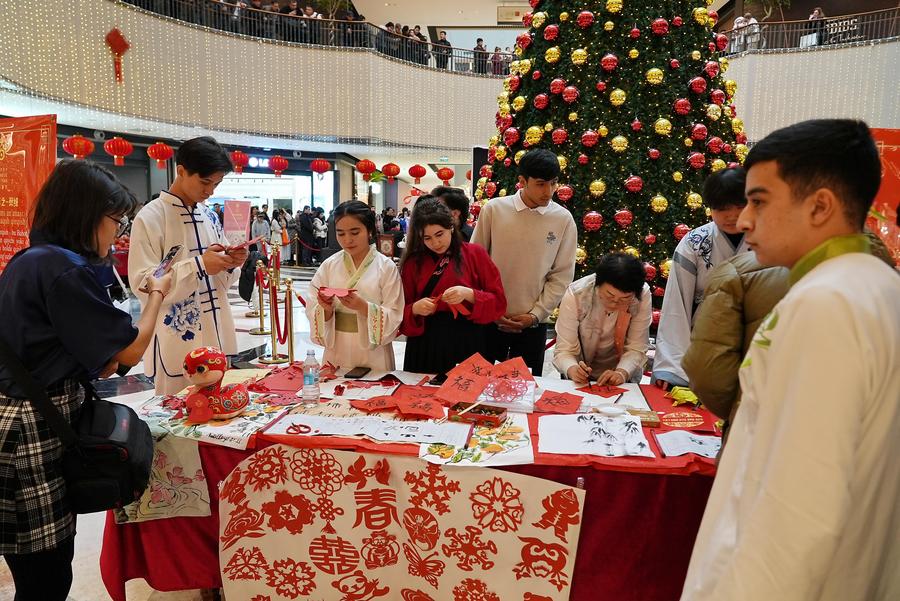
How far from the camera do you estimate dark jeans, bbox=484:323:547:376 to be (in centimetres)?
304

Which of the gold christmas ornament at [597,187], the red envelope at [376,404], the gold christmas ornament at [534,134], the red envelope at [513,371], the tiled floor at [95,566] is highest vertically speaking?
the gold christmas ornament at [534,134]

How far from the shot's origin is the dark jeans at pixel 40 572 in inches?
60.2

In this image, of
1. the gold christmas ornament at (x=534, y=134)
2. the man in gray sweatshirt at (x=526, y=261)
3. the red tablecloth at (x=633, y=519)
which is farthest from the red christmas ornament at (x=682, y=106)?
the red tablecloth at (x=633, y=519)

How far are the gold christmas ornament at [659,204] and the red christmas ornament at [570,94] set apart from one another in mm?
855

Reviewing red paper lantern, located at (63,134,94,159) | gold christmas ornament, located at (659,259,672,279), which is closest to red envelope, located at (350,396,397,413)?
gold christmas ornament, located at (659,259,672,279)

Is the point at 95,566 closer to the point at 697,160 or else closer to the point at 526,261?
the point at 526,261

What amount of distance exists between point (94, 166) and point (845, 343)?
178cm

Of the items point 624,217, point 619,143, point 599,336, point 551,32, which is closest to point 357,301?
point 599,336

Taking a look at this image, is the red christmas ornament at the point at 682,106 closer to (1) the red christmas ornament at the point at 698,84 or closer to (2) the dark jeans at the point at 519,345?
(1) the red christmas ornament at the point at 698,84

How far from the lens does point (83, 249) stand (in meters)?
1.56

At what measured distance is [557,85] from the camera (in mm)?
3924

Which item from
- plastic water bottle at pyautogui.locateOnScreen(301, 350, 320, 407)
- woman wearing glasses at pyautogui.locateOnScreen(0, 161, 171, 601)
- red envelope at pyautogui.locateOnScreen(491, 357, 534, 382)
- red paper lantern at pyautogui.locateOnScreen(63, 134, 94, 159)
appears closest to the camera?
woman wearing glasses at pyautogui.locateOnScreen(0, 161, 171, 601)

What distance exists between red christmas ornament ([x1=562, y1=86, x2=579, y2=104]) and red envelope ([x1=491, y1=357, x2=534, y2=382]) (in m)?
2.22

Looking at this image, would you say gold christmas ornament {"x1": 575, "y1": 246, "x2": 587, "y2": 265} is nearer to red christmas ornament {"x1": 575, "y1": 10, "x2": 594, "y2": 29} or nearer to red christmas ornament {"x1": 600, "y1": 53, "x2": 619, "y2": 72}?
red christmas ornament {"x1": 600, "y1": 53, "x2": 619, "y2": 72}
